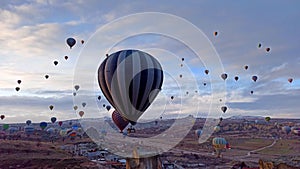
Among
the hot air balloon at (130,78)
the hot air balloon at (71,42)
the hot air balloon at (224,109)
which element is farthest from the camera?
the hot air balloon at (224,109)

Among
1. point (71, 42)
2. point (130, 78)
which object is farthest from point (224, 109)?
point (130, 78)

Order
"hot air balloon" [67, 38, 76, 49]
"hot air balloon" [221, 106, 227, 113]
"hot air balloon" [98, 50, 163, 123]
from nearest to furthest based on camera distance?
"hot air balloon" [98, 50, 163, 123] < "hot air balloon" [67, 38, 76, 49] < "hot air balloon" [221, 106, 227, 113]

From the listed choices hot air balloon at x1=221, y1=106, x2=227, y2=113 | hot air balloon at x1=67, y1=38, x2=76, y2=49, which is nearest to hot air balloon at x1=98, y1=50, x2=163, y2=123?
hot air balloon at x1=67, y1=38, x2=76, y2=49

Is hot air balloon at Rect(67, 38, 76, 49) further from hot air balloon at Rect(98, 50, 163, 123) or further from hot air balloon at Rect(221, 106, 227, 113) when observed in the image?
hot air balloon at Rect(221, 106, 227, 113)

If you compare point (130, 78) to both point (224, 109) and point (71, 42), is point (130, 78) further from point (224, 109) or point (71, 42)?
point (224, 109)

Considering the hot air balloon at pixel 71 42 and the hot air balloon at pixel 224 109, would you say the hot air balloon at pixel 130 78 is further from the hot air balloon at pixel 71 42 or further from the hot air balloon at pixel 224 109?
the hot air balloon at pixel 224 109

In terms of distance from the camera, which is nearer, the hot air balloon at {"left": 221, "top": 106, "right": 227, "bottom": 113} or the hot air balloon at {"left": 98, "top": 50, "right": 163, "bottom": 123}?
the hot air balloon at {"left": 98, "top": 50, "right": 163, "bottom": 123}

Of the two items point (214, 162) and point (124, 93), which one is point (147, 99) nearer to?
point (124, 93)

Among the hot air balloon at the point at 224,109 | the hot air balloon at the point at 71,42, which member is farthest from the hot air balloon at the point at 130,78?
the hot air balloon at the point at 224,109
